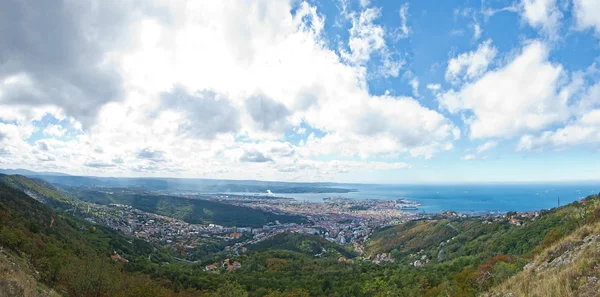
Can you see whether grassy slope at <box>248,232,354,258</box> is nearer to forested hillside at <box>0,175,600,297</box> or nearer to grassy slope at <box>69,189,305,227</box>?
forested hillside at <box>0,175,600,297</box>

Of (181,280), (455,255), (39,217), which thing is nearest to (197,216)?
(39,217)

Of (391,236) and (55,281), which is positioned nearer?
(55,281)

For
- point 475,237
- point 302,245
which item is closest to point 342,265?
point 475,237

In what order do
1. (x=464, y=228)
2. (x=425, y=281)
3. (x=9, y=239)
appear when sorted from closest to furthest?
(x=9, y=239), (x=425, y=281), (x=464, y=228)

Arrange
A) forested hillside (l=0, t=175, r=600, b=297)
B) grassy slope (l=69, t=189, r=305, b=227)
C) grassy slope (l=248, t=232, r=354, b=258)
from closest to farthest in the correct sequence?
forested hillside (l=0, t=175, r=600, b=297) < grassy slope (l=248, t=232, r=354, b=258) < grassy slope (l=69, t=189, r=305, b=227)

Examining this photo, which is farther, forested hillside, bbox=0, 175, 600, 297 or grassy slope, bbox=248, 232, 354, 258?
grassy slope, bbox=248, 232, 354, 258

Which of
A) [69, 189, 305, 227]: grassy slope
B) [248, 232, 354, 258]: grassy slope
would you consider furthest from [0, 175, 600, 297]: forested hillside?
[69, 189, 305, 227]: grassy slope

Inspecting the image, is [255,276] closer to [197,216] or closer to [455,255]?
[455,255]

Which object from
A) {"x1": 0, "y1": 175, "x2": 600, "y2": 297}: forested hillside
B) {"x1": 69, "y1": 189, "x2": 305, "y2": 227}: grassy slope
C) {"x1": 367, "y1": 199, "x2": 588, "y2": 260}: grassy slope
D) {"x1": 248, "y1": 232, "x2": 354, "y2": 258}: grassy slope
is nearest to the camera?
{"x1": 0, "y1": 175, "x2": 600, "y2": 297}: forested hillside

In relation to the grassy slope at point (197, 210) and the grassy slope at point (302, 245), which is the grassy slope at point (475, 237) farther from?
the grassy slope at point (197, 210)

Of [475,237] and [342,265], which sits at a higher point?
[475,237]

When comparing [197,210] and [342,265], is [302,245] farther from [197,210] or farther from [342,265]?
[197,210]
